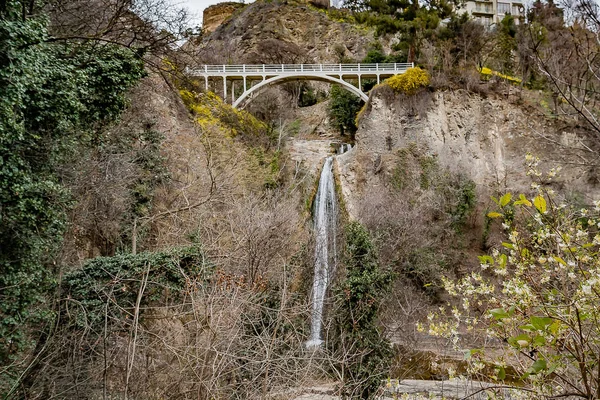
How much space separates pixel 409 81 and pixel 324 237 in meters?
10.1

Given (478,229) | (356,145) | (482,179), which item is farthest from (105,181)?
(482,179)

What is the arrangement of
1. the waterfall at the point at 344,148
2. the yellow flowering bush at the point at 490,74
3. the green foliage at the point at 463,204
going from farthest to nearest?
the waterfall at the point at 344,148, the yellow flowering bush at the point at 490,74, the green foliage at the point at 463,204

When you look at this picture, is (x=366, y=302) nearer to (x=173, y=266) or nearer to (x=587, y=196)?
(x=173, y=266)

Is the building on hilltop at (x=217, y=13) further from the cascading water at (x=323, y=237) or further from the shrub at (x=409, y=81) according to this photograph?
the cascading water at (x=323, y=237)

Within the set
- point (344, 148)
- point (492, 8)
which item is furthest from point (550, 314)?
point (492, 8)

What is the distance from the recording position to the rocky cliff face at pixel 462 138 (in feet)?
69.3

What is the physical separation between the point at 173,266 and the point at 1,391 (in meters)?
3.33

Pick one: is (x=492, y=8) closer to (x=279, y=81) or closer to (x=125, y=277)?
(x=279, y=81)

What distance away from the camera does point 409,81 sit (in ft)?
70.6

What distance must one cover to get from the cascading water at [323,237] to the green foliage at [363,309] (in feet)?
7.28

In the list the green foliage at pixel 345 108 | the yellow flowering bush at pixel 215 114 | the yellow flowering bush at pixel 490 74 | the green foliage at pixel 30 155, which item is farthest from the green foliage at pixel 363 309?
the yellow flowering bush at pixel 490 74

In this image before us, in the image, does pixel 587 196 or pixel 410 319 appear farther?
pixel 587 196

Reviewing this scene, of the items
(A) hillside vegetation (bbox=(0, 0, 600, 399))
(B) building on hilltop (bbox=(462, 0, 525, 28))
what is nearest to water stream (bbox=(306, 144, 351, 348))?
Result: (A) hillside vegetation (bbox=(0, 0, 600, 399))

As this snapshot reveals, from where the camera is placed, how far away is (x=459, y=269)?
18.6 metres
